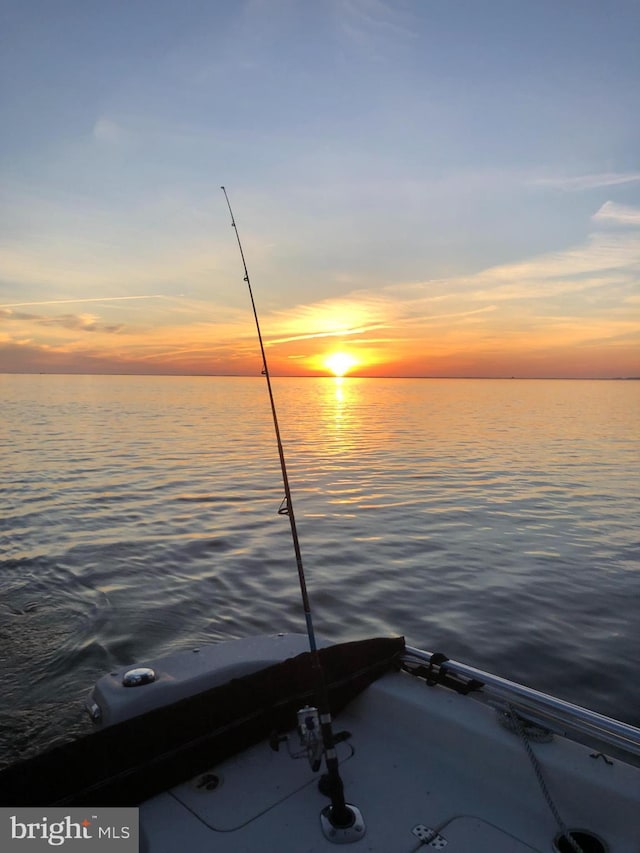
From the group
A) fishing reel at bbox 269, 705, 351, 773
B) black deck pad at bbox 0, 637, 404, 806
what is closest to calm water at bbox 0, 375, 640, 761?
black deck pad at bbox 0, 637, 404, 806

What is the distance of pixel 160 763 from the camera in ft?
11.1

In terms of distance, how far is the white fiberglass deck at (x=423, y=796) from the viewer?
313 centimetres

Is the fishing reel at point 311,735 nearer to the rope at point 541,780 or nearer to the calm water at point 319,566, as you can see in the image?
the rope at point 541,780

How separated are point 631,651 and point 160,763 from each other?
6.68 metres

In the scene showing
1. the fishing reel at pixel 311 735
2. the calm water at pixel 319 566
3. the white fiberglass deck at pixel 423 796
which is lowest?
the calm water at pixel 319 566

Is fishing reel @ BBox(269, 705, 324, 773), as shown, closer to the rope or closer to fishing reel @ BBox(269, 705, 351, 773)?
fishing reel @ BBox(269, 705, 351, 773)

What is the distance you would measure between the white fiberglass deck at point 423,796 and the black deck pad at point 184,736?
0.47 ft

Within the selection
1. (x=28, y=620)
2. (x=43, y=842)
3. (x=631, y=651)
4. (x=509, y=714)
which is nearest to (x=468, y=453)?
(x=631, y=651)

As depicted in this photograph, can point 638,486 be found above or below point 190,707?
below

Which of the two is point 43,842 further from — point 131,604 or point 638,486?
point 638,486
